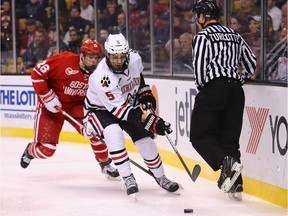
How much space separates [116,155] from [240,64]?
999 mm

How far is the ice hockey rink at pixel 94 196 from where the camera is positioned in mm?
5520

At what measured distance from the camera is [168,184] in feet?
20.1

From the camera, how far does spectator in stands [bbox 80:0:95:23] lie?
9969 millimetres

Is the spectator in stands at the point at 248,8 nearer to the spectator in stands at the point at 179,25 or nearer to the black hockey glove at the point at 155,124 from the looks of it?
the black hockey glove at the point at 155,124

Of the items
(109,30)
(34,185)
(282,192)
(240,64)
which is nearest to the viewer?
(282,192)

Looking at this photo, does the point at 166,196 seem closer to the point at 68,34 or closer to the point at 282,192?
the point at 282,192

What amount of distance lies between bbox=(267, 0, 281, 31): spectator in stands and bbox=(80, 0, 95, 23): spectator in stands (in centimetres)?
413

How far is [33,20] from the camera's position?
35.0 feet

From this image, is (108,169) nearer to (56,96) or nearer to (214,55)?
(56,96)

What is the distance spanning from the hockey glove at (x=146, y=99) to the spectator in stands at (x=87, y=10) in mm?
3876

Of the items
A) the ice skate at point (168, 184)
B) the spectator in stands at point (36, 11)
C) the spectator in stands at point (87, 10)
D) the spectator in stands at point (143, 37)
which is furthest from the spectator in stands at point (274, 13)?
the spectator in stands at point (36, 11)

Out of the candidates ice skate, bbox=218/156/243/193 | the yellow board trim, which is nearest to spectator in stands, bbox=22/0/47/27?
the yellow board trim

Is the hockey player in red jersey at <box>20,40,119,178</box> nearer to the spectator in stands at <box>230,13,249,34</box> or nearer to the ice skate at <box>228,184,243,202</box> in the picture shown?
the spectator in stands at <box>230,13,249,34</box>

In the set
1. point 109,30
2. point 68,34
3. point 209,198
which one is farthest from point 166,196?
point 68,34
